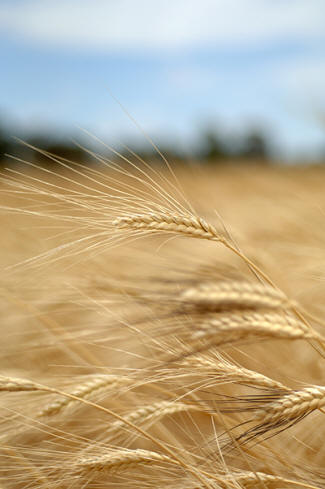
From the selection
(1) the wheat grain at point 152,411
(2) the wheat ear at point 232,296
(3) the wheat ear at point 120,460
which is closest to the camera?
(2) the wheat ear at point 232,296

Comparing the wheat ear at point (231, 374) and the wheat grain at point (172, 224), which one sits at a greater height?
the wheat grain at point (172, 224)

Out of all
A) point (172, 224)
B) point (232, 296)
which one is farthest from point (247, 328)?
point (172, 224)

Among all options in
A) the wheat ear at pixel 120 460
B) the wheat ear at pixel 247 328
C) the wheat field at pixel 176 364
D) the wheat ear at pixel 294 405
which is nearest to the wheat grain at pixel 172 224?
the wheat field at pixel 176 364

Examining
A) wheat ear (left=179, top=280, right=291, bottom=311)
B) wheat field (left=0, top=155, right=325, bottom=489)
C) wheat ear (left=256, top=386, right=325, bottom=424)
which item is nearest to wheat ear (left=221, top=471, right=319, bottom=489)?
wheat field (left=0, top=155, right=325, bottom=489)

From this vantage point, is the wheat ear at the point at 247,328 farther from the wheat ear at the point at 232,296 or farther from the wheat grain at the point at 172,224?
the wheat grain at the point at 172,224

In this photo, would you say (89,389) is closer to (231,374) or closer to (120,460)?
(120,460)

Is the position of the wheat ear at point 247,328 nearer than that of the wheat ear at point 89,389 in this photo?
Yes

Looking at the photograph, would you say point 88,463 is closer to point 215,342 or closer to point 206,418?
point 215,342

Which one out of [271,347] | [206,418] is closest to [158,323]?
[206,418]

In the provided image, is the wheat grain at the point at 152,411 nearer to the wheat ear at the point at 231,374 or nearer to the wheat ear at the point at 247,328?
the wheat ear at the point at 231,374

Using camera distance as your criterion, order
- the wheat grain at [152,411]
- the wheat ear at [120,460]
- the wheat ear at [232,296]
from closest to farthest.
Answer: the wheat ear at [232,296]
the wheat ear at [120,460]
the wheat grain at [152,411]

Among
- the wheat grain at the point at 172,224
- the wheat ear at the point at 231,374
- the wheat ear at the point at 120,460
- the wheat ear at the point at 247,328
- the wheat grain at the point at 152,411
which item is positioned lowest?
the wheat ear at the point at 120,460

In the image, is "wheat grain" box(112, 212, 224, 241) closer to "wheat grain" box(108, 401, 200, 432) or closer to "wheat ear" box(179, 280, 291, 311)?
"wheat ear" box(179, 280, 291, 311)

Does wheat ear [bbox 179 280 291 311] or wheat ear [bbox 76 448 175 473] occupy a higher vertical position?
wheat ear [bbox 179 280 291 311]
